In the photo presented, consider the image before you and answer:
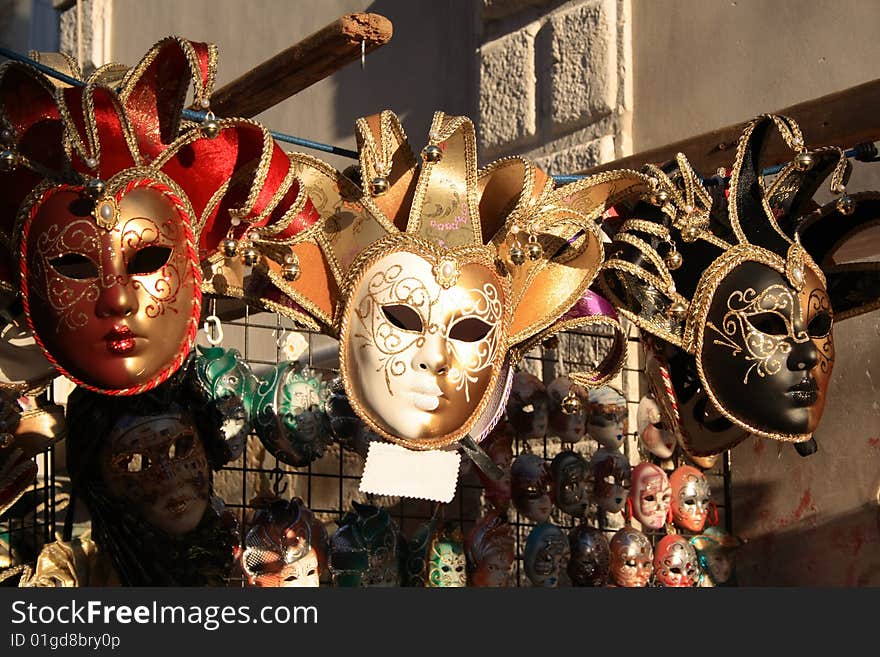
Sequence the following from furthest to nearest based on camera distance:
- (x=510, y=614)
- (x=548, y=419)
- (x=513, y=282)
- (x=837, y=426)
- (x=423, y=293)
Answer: (x=837, y=426) → (x=548, y=419) → (x=513, y=282) → (x=423, y=293) → (x=510, y=614)

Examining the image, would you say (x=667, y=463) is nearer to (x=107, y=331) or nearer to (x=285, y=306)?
(x=285, y=306)

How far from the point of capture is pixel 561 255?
2.59 metres

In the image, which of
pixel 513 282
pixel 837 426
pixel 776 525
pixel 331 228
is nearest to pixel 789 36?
pixel 837 426

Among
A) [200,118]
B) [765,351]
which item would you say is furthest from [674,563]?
[200,118]

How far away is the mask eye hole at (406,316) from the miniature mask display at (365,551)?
2.06ft

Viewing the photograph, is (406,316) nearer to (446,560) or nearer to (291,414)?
(291,414)

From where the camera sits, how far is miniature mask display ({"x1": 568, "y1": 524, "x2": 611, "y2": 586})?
3.17 metres

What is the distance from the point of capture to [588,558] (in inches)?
125

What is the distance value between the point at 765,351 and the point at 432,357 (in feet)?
1.93

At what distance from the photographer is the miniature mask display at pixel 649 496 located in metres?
3.31

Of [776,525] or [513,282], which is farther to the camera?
[776,525]

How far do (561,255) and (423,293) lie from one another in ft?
1.15

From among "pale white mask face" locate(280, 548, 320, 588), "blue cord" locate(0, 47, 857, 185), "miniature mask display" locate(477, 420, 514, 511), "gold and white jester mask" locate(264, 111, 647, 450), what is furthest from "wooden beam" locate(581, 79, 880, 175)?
"pale white mask face" locate(280, 548, 320, 588)

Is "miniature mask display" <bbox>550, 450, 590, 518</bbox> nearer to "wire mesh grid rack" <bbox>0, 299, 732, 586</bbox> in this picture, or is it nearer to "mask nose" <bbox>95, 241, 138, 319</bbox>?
"wire mesh grid rack" <bbox>0, 299, 732, 586</bbox>
